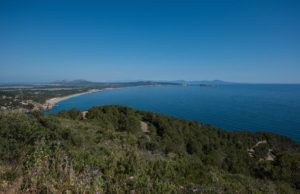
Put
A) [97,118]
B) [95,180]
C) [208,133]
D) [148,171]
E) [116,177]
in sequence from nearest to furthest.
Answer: [95,180], [116,177], [148,171], [97,118], [208,133]

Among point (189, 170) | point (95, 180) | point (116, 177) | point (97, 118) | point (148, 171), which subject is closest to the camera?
point (95, 180)

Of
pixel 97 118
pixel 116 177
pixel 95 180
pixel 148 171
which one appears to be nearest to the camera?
pixel 95 180

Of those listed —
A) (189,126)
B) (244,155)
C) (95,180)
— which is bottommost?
(244,155)

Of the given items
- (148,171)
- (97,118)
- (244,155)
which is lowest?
(244,155)

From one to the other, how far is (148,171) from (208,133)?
22632mm

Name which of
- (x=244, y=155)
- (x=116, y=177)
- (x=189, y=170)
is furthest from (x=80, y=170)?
(x=244, y=155)

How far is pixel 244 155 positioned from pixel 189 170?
739 inches

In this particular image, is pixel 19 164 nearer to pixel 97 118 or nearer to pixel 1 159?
pixel 1 159

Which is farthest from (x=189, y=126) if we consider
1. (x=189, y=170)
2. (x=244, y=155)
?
(x=189, y=170)

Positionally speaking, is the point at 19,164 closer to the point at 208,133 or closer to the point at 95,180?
the point at 95,180

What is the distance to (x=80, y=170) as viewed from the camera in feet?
10.8

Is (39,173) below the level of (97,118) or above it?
above

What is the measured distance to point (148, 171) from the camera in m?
3.69

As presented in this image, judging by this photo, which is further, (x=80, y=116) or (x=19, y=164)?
(x=80, y=116)
